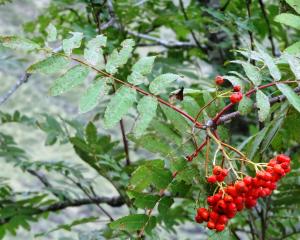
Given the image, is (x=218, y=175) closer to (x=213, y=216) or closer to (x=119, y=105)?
(x=213, y=216)

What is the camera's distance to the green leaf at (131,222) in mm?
1073

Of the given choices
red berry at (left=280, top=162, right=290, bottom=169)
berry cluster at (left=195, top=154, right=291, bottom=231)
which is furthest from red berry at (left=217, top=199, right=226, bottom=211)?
red berry at (left=280, top=162, right=290, bottom=169)

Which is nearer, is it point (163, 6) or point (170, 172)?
point (170, 172)

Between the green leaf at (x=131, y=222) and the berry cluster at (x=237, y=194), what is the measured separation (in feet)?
0.39

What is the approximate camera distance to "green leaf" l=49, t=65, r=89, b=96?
101cm

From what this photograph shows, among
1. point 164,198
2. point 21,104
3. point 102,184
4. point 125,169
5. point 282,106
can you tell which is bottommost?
point 102,184

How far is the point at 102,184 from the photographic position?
3377mm

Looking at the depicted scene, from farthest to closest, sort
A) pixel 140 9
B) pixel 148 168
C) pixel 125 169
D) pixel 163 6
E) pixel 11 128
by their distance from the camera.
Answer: pixel 11 128
pixel 163 6
pixel 140 9
pixel 125 169
pixel 148 168

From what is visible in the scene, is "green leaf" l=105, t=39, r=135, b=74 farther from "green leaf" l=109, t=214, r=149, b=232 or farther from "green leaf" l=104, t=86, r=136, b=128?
"green leaf" l=109, t=214, r=149, b=232

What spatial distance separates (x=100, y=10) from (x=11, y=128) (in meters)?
2.12

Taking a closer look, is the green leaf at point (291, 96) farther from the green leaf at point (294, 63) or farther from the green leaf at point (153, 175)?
the green leaf at point (153, 175)

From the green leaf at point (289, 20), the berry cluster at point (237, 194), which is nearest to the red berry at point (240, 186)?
the berry cluster at point (237, 194)

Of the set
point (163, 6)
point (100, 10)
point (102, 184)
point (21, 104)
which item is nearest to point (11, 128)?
point (21, 104)

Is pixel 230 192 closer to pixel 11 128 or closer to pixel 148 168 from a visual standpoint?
pixel 148 168
